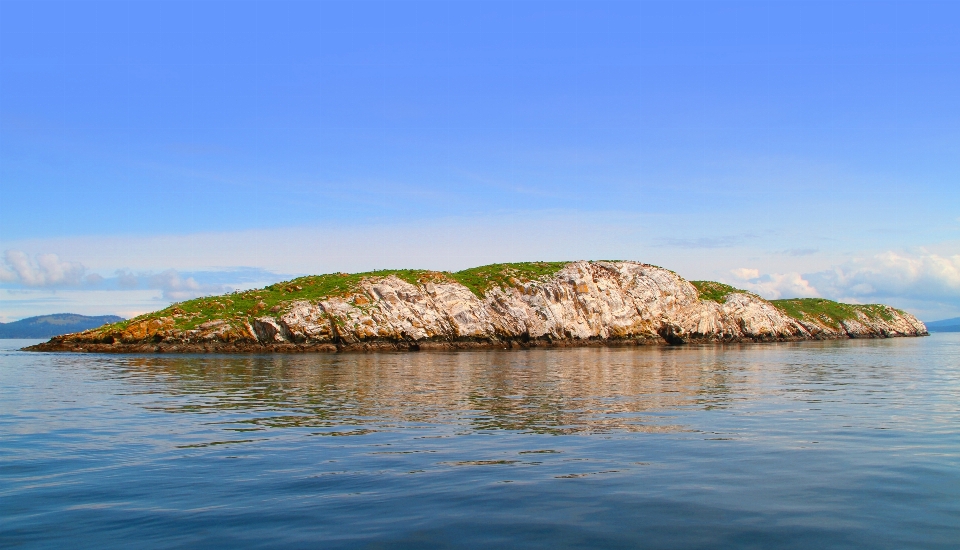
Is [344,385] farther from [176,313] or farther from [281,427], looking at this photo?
[176,313]

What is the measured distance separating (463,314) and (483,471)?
96.5m

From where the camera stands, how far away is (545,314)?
118m

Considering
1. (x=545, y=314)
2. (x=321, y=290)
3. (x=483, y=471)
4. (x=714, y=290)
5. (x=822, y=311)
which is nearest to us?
(x=483, y=471)

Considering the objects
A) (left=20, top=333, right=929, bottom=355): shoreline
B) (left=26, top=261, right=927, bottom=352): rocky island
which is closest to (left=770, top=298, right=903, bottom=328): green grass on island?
(left=26, top=261, right=927, bottom=352): rocky island

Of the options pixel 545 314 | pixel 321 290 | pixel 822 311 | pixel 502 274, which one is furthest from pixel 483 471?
pixel 822 311

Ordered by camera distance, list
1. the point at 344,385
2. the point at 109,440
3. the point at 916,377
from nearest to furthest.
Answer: the point at 109,440
the point at 344,385
the point at 916,377

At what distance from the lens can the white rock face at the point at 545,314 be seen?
96125mm

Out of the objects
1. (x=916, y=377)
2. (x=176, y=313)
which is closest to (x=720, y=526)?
(x=916, y=377)

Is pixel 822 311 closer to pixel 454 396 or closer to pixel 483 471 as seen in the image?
pixel 454 396

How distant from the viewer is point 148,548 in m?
9.05

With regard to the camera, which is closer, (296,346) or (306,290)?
(296,346)

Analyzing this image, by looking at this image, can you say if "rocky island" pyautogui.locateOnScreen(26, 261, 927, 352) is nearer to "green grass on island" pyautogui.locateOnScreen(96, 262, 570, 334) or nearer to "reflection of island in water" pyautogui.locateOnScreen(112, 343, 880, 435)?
"green grass on island" pyautogui.locateOnScreen(96, 262, 570, 334)

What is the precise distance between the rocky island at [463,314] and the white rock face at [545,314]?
0.20 meters

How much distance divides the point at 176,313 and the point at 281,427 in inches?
3272
